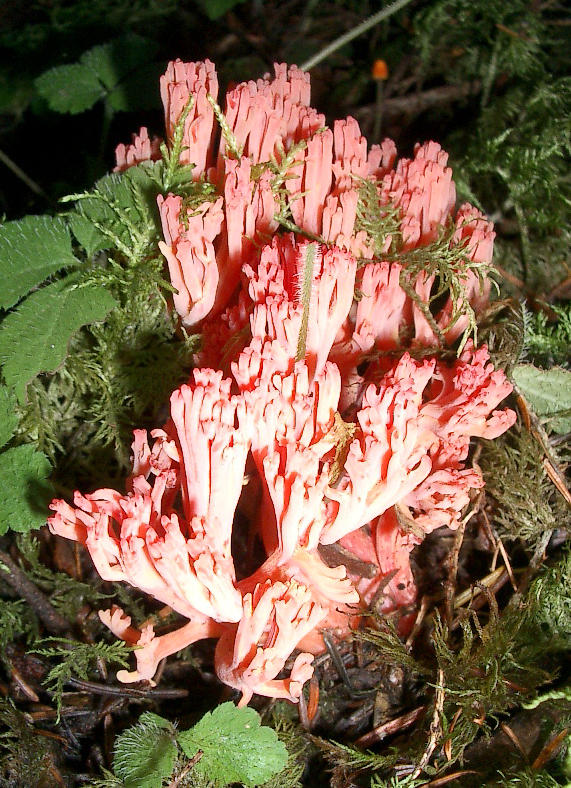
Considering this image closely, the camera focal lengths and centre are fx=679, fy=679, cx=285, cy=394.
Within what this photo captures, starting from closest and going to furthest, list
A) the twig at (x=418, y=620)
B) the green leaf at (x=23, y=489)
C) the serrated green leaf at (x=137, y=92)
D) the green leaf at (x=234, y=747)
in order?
1. the green leaf at (x=234, y=747)
2. the green leaf at (x=23, y=489)
3. the twig at (x=418, y=620)
4. the serrated green leaf at (x=137, y=92)

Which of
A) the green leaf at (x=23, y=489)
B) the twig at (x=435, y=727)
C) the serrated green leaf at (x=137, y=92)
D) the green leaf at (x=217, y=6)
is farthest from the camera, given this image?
the green leaf at (x=217, y=6)

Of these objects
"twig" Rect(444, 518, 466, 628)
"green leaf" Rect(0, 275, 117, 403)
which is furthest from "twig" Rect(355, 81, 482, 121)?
"twig" Rect(444, 518, 466, 628)

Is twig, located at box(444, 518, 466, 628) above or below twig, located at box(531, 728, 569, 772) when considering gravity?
above

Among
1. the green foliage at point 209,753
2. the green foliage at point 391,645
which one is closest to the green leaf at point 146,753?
Result: the green foliage at point 209,753

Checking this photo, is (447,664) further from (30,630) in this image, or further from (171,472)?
(30,630)

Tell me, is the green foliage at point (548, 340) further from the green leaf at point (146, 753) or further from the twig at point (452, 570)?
the green leaf at point (146, 753)

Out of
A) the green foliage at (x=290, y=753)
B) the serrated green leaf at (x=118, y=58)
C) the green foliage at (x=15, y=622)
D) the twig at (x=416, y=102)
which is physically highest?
the serrated green leaf at (x=118, y=58)

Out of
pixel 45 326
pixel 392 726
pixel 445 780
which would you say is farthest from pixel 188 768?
pixel 45 326

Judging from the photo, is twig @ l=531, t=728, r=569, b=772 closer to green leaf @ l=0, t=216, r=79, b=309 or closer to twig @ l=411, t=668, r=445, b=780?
twig @ l=411, t=668, r=445, b=780
